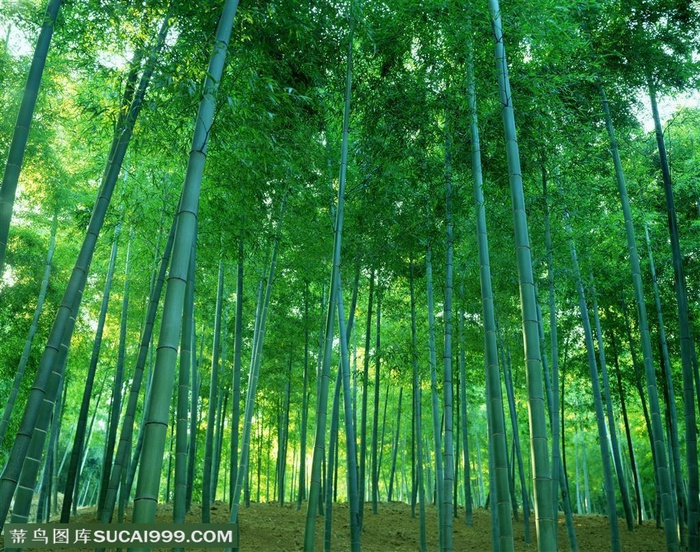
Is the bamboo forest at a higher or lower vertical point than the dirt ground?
higher

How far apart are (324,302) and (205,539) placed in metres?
6.62

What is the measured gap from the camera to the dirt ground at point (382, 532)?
329 inches

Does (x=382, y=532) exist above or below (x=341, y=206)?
below

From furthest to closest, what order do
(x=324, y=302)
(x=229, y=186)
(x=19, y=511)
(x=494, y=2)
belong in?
1. (x=324, y=302)
2. (x=229, y=186)
3. (x=494, y=2)
4. (x=19, y=511)

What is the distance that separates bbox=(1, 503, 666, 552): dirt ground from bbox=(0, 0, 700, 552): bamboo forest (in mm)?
91

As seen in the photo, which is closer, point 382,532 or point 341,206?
point 341,206

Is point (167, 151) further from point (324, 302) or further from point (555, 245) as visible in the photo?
point (324, 302)

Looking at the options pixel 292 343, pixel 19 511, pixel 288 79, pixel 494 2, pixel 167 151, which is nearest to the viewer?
pixel 19 511

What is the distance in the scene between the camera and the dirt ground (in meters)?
8.37

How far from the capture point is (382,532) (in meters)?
9.44

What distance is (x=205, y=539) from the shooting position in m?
2.78

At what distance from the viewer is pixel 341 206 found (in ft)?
17.0

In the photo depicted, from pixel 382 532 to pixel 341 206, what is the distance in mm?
6381

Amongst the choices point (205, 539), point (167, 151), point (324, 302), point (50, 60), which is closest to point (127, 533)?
point (205, 539)
